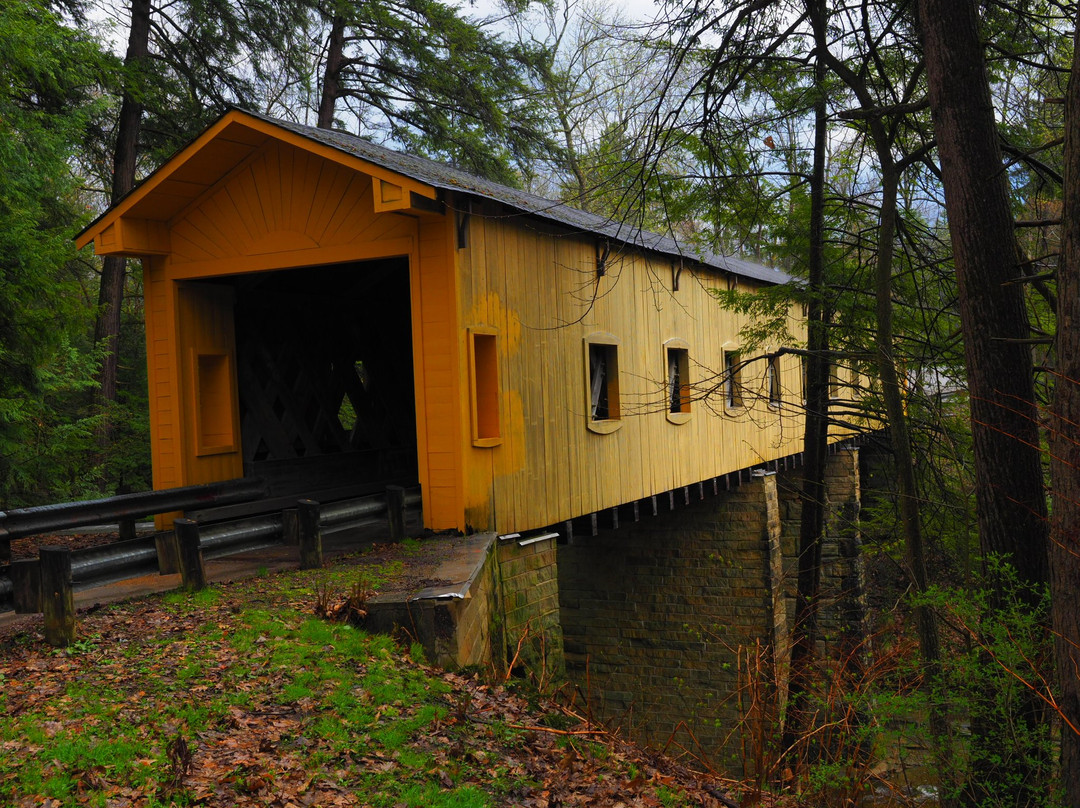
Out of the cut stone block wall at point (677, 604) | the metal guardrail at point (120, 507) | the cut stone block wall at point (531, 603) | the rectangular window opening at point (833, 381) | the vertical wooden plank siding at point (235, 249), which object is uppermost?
the vertical wooden plank siding at point (235, 249)

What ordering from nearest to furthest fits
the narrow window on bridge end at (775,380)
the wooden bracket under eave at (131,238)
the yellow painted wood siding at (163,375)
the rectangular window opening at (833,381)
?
the narrow window on bridge end at (775,380)
the rectangular window opening at (833,381)
the wooden bracket under eave at (131,238)
the yellow painted wood siding at (163,375)

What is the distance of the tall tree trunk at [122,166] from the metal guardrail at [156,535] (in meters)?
9.54

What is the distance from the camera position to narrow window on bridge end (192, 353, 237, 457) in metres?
10.2

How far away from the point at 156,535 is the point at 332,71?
600 inches

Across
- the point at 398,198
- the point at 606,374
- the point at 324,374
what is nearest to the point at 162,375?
the point at 324,374

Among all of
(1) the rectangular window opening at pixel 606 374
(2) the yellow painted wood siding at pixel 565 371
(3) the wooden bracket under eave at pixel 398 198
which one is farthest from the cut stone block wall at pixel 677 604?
(3) the wooden bracket under eave at pixel 398 198

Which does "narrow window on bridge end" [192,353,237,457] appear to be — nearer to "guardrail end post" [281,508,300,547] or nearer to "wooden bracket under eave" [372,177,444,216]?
"guardrail end post" [281,508,300,547]

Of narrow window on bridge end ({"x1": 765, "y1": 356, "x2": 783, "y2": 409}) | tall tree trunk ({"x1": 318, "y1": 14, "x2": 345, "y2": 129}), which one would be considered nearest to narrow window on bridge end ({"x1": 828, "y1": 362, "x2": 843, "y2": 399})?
narrow window on bridge end ({"x1": 765, "y1": 356, "x2": 783, "y2": 409})

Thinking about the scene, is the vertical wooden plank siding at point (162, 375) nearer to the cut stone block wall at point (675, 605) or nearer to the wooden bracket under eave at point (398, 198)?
the wooden bracket under eave at point (398, 198)

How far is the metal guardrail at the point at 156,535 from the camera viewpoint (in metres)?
5.47

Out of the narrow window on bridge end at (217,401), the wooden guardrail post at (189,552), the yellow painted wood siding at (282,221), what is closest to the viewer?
the wooden guardrail post at (189,552)

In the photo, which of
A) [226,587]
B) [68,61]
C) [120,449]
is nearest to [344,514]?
[226,587]

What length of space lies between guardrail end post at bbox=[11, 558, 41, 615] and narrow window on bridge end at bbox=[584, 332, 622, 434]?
675 centimetres

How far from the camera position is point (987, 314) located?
21.7ft
